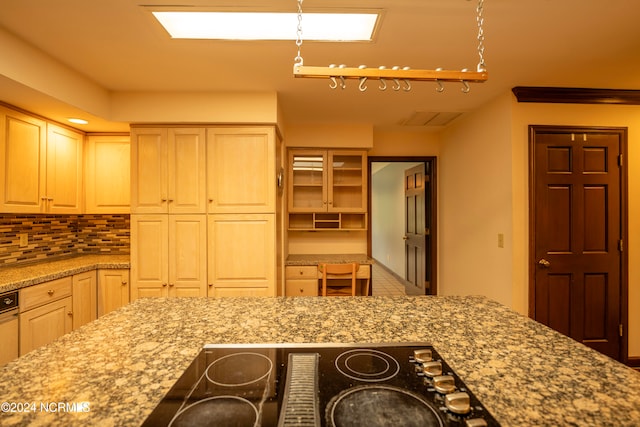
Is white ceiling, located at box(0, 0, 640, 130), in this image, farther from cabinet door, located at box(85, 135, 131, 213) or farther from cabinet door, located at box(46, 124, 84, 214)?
cabinet door, located at box(85, 135, 131, 213)

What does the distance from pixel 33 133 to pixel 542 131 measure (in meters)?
4.17

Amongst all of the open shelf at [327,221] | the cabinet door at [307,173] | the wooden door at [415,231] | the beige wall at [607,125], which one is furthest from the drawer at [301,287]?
the beige wall at [607,125]

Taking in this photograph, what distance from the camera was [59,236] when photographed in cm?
299

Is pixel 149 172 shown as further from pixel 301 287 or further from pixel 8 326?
pixel 301 287

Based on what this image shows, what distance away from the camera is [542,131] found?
248 cm

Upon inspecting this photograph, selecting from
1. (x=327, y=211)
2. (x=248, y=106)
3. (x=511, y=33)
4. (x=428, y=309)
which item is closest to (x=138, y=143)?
(x=248, y=106)

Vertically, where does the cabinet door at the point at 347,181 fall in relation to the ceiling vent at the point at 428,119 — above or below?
below

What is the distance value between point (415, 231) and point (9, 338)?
14.2 feet

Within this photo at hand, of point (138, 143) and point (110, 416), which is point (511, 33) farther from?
point (138, 143)

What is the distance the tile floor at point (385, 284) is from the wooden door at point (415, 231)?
0.38 m

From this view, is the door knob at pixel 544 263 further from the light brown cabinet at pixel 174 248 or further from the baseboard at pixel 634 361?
the light brown cabinet at pixel 174 248

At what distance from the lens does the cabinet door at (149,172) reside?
8.54 feet

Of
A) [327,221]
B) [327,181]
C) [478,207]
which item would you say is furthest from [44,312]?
[478,207]

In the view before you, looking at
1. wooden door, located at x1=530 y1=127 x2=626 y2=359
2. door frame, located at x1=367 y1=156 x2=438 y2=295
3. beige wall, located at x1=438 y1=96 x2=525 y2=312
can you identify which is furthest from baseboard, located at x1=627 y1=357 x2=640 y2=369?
door frame, located at x1=367 y1=156 x2=438 y2=295
